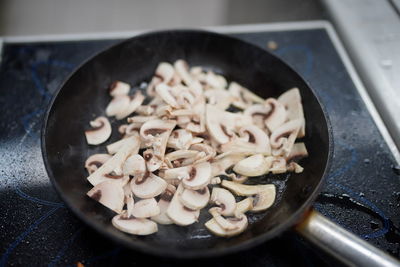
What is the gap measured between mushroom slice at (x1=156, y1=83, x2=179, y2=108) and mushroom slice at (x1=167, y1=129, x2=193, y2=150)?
0.32 ft

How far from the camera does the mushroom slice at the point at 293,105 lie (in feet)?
4.14

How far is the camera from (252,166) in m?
1.16

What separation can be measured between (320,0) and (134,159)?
135 cm

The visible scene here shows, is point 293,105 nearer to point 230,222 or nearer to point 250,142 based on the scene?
point 250,142

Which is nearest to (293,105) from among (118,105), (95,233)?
(118,105)

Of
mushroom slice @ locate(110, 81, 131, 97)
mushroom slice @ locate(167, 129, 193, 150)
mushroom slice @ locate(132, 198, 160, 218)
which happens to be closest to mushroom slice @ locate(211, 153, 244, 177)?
mushroom slice @ locate(167, 129, 193, 150)

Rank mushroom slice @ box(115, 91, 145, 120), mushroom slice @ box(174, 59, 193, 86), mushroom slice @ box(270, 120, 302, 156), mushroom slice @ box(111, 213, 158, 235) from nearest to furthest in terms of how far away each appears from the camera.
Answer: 1. mushroom slice @ box(111, 213, 158, 235)
2. mushroom slice @ box(270, 120, 302, 156)
3. mushroom slice @ box(115, 91, 145, 120)
4. mushroom slice @ box(174, 59, 193, 86)

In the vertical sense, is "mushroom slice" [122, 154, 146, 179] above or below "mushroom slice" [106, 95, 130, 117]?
below

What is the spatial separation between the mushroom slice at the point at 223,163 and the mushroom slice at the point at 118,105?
414 millimetres

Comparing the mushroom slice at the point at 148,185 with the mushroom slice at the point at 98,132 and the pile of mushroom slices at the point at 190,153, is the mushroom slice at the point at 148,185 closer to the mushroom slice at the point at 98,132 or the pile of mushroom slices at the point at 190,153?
the pile of mushroom slices at the point at 190,153

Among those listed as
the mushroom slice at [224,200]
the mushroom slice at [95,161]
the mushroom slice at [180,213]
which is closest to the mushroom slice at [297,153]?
the mushroom slice at [224,200]

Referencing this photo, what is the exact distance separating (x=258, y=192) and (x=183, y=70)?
2.01 feet

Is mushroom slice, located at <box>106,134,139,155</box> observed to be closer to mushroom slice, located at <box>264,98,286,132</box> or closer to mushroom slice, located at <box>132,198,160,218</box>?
mushroom slice, located at <box>132,198,160,218</box>

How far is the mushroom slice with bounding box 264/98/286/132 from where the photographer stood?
1.29 metres
